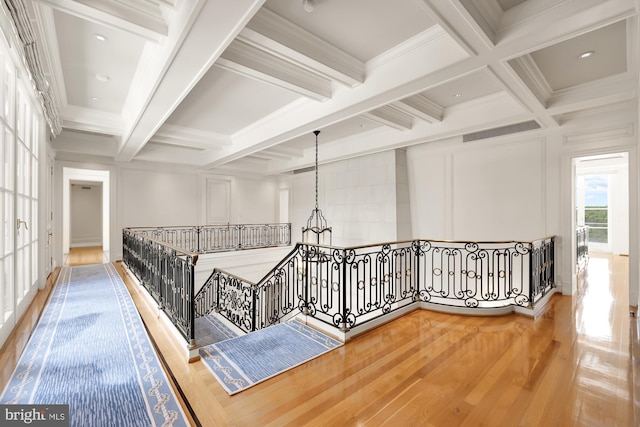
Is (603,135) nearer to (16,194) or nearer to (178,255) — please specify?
(178,255)

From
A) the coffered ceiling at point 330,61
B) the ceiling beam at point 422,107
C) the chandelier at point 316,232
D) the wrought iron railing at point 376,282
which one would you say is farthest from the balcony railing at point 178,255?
the ceiling beam at point 422,107

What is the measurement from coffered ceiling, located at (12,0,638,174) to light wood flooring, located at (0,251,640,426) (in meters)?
3.03

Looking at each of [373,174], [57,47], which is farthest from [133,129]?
[373,174]

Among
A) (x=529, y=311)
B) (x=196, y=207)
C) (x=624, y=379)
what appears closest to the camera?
(x=624, y=379)

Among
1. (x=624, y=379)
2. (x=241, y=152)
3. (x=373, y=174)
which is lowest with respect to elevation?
(x=624, y=379)

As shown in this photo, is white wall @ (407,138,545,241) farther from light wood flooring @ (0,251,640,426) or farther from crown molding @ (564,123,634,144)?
light wood flooring @ (0,251,640,426)

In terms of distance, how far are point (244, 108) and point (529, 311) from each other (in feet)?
18.7

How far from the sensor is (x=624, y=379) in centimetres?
254

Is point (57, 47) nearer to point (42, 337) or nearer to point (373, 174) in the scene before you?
point (42, 337)

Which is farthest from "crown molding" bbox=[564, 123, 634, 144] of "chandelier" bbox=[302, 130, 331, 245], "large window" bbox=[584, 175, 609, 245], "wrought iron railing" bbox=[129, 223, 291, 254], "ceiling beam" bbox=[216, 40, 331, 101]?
"wrought iron railing" bbox=[129, 223, 291, 254]

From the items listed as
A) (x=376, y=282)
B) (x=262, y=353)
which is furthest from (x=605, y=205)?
(x=262, y=353)

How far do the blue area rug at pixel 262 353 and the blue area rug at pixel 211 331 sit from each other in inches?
83.8

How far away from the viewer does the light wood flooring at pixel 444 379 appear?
211cm

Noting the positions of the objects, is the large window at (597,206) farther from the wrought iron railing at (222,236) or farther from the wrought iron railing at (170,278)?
the wrought iron railing at (170,278)
